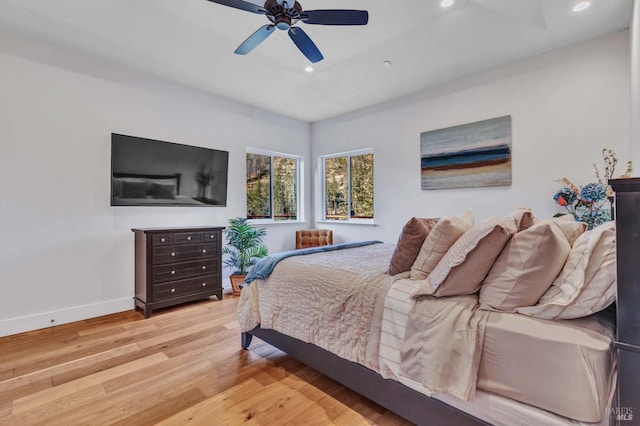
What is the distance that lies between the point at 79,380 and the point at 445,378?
2360 mm

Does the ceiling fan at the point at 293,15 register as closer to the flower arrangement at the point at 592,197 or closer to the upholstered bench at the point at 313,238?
the flower arrangement at the point at 592,197

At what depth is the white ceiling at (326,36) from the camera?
2.58 meters

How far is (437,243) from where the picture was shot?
1.72m

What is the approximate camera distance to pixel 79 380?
2.10 m

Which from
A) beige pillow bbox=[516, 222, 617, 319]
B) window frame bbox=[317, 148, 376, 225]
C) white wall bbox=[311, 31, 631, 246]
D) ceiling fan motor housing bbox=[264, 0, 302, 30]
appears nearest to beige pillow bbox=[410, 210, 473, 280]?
beige pillow bbox=[516, 222, 617, 319]

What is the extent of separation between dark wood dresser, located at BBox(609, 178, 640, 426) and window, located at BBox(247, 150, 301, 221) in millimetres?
4440

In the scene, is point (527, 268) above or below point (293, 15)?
below

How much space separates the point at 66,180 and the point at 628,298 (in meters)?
4.27

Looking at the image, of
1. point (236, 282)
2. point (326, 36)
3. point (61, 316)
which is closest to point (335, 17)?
point (326, 36)

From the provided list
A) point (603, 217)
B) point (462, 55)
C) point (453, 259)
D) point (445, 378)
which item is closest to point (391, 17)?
point (462, 55)

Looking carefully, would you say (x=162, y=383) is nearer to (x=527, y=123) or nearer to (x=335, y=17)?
(x=335, y=17)

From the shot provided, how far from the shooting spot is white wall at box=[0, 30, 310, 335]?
292cm

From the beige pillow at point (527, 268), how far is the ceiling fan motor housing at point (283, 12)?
200cm
